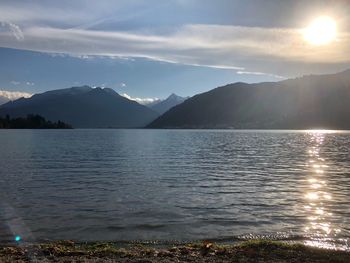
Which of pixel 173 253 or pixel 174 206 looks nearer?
pixel 173 253

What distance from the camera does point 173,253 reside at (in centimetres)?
2067

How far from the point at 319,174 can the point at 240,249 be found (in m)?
41.0

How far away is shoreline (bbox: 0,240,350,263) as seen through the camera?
1958cm

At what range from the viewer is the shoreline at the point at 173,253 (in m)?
19.6

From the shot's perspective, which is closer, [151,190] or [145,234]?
[145,234]

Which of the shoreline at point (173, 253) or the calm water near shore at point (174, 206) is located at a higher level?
the shoreline at point (173, 253)

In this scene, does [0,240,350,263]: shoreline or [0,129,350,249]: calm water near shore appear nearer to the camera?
[0,240,350,263]: shoreline

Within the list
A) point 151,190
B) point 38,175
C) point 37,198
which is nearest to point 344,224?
point 151,190

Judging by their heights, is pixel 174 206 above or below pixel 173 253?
below

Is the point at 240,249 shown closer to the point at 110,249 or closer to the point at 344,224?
the point at 110,249

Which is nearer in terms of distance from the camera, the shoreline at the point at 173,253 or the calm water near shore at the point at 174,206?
the shoreline at the point at 173,253

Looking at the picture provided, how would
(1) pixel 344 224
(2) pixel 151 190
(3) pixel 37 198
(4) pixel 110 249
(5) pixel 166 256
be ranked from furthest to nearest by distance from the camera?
(2) pixel 151 190 → (3) pixel 37 198 → (1) pixel 344 224 → (4) pixel 110 249 → (5) pixel 166 256

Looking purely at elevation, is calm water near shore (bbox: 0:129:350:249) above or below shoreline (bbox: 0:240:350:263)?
below

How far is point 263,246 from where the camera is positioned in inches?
863
